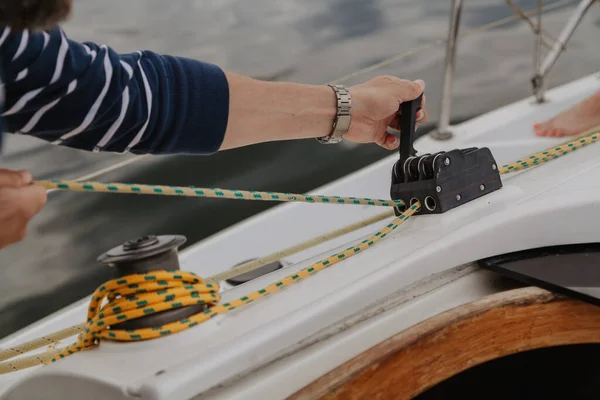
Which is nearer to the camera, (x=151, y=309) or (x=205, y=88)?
(x=151, y=309)

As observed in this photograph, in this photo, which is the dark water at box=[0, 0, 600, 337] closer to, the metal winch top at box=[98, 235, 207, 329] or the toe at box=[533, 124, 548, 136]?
the toe at box=[533, 124, 548, 136]

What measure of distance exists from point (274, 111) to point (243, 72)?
305 cm

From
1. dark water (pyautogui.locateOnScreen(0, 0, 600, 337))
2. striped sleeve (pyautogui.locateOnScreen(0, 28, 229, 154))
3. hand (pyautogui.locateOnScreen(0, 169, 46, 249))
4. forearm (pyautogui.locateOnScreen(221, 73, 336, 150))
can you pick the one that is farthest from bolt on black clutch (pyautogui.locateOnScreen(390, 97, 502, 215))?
dark water (pyautogui.locateOnScreen(0, 0, 600, 337))

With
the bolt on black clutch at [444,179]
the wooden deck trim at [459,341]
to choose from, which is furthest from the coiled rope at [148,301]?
the bolt on black clutch at [444,179]

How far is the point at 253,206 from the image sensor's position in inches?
89.8

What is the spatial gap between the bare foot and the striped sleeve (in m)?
1.06

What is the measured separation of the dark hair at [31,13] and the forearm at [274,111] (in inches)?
14.4

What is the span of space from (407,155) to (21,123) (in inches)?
18.1

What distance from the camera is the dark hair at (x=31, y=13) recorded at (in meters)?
0.44

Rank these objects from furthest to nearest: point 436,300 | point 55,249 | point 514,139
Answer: point 55,249
point 514,139
point 436,300

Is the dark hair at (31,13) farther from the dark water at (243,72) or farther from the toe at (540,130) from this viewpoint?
the dark water at (243,72)

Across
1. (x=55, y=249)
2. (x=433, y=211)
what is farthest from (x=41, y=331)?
(x=55, y=249)

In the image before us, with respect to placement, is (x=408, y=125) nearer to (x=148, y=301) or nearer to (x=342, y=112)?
(x=342, y=112)

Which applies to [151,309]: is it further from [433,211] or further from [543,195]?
[543,195]
